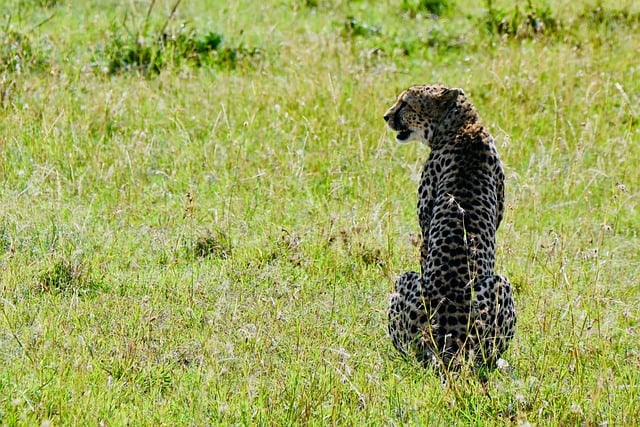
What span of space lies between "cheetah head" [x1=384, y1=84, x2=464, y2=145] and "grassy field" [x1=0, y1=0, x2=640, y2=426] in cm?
73

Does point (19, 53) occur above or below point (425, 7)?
below

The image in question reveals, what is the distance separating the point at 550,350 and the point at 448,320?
0.66 meters

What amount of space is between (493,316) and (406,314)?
0.35 meters

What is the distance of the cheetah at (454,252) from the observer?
14.7 feet

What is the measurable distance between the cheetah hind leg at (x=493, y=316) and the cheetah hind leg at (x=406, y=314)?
0.24 m

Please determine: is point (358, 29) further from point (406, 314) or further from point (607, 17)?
point (406, 314)

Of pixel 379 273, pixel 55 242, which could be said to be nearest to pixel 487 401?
pixel 379 273

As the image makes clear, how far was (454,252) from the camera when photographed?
4.60m

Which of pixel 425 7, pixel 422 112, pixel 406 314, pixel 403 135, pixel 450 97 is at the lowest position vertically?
pixel 406 314

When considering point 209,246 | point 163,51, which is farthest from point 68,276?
point 163,51

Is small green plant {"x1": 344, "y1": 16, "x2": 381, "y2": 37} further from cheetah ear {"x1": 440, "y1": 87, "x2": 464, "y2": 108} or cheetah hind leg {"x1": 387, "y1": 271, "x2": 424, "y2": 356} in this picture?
cheetah hind leg {"x1": 387, "y1": 271, "x2": 424, "y2": 356}

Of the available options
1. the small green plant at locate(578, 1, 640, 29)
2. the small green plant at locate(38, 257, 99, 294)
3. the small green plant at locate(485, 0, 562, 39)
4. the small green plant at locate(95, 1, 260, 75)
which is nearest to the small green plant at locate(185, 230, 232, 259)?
the small green plant at locate(38, 257, 99, 294)

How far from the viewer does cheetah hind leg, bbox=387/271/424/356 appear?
15.1ft

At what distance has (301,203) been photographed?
6594 mm
